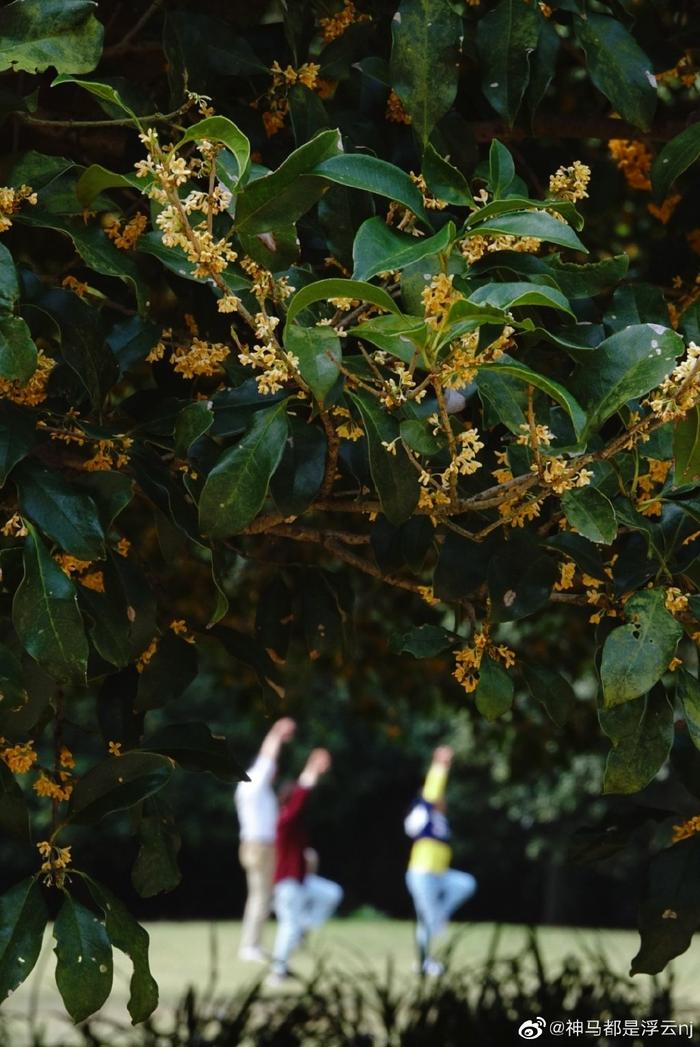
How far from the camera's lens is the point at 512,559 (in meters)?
1.48

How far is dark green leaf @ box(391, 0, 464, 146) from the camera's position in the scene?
1.35 meters

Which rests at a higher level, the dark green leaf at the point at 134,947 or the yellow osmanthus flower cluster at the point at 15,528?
the yellow osmanthus flower cluster at the point at 15,528

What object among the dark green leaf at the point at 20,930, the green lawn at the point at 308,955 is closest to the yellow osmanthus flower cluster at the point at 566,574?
the dark green leaf at the point at 20,930

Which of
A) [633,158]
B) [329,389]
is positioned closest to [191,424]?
[329,389]

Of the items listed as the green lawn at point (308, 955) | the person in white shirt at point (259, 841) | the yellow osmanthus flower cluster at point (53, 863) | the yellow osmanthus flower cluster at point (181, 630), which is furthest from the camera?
the person in white shirt at point (259, 841)

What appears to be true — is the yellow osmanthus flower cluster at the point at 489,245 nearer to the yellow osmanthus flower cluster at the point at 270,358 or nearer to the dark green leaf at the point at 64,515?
the yellow osmanthus flower cluster at the point at 270,358

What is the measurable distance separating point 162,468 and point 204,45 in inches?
19.8

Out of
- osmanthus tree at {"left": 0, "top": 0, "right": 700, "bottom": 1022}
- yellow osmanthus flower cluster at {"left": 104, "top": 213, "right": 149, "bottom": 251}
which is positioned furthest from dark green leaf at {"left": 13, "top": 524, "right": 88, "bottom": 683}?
yellow osmanthus flower cluster at {"left": 104, "top": 213, "right": 149, "bottom": 251}

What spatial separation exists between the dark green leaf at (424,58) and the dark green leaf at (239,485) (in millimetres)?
351

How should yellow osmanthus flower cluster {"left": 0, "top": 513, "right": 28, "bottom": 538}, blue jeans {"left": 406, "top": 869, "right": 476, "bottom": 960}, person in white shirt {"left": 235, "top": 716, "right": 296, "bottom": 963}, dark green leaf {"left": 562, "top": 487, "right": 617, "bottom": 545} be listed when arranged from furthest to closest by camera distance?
blue jeans {"left": 406, "top": 869, "right": 476, "bottom": 960} < person in white shirt {"left": 235, "top": 716, "right": 296, "bottom": 963} < yellow osmanthus flower cluster {"left": 0, "top": 513, "right": 28, "bottom": 538} < dark green leaf {"left": 562, "top": 487, "right": 617, "bottom": 545}

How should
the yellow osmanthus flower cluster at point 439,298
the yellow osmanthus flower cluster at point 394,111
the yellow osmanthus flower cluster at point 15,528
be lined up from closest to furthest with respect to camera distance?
the yellow osmanthus flower cluster at point 439,298
the yellow osmanthus flower cluster at point 15,528
the yellow osmanthus flower cluster at point 394,111

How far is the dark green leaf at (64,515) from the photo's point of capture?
1.31 metres

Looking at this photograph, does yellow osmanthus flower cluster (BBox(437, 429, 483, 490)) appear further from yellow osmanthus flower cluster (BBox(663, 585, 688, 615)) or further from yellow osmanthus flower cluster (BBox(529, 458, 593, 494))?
yellow osmanthus flower cluster (BBox(663, 585, 688, 615))

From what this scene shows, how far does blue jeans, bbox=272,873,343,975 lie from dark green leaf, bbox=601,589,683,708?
6.53m
